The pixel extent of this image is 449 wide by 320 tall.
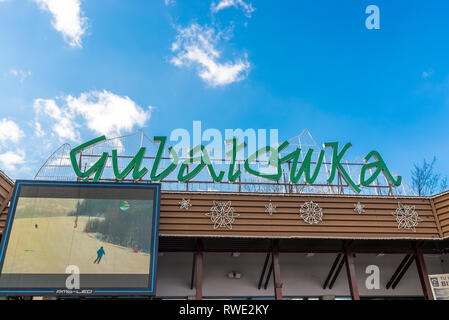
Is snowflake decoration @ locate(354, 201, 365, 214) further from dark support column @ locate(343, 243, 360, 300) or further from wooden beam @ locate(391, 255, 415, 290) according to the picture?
wooden beam @ locate(391, 255, 415, 290)

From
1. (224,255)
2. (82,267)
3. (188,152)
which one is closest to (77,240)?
(82,267)

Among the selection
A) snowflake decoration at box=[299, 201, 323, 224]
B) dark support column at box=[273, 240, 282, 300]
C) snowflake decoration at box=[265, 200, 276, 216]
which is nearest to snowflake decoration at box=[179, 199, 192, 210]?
snowflake decoration at box=[265, 200, 276, 216]

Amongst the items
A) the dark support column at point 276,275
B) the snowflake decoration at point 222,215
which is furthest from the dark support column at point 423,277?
the snowflake decoration at point 222,215

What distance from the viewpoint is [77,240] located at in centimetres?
1177

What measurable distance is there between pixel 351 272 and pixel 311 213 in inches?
105

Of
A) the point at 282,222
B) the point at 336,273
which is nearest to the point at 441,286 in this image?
the point at 336,273

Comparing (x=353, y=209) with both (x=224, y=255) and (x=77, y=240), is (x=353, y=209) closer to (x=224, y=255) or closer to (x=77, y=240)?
(x=224, y=255)

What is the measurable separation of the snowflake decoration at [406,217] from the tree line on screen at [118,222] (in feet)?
30.0

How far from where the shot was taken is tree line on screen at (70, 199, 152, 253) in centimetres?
1191

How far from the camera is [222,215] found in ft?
42.3

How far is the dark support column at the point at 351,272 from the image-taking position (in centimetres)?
1281

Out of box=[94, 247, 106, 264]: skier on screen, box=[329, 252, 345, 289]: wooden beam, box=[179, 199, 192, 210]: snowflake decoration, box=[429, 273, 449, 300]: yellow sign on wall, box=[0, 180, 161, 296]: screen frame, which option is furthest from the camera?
box=[329, 252, 345, 289]: wooden beam

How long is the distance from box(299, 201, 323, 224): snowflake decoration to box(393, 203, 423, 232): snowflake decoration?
9.62 ft

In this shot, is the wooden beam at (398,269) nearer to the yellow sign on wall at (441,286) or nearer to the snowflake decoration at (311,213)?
the yellow sign on wall at (441,286)
